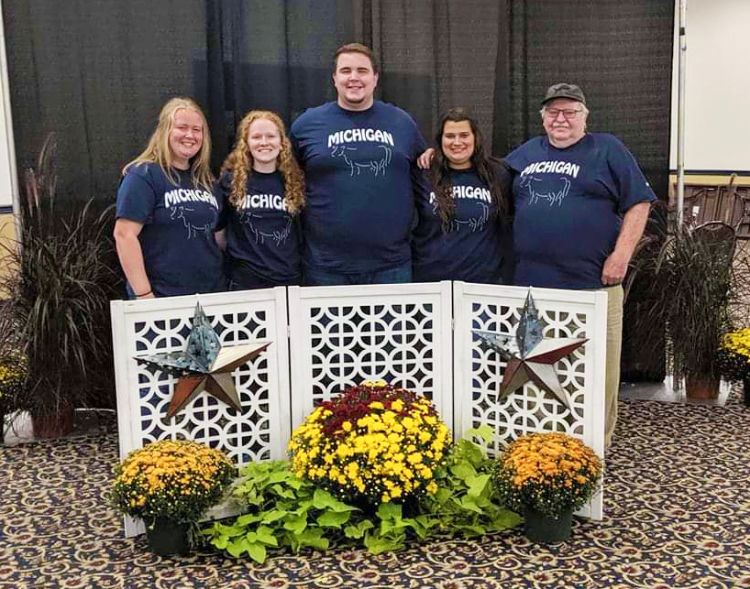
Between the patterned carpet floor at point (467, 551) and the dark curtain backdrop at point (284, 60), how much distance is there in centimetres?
169

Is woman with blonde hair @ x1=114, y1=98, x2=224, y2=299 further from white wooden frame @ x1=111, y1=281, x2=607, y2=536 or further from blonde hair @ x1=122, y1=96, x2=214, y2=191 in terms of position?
white wooden frame @ x1=111, y1=281, x2=607, y2=536

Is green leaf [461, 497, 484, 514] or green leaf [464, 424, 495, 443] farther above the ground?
green leaf [464, 424, 495, 443]

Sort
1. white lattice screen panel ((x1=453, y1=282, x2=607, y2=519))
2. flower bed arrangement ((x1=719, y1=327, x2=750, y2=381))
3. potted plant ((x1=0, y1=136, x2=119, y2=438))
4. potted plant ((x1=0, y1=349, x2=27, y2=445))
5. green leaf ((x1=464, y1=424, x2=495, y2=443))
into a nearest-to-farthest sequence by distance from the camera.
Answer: white lattice screen panel ((x1=453, y1=282, x2=607, y2=519)) < green leaf ((x1=464, y1=424, x2=495, y2=443)) < potted plant ((x1=0, y1=136, x2=119, y2=438)) < potted plant ((x1=0, y1=349, x2=27, y2=445)) < flower bed arrangement ((x1=719, y1=327, x2=750, y2=381))

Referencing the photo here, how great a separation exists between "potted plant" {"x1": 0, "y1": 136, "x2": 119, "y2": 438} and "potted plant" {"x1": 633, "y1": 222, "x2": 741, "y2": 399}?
→ 8.98 feet

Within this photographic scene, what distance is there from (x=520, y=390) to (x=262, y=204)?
1.27 meters

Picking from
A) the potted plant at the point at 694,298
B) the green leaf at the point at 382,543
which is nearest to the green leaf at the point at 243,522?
the green leaf at the point at 382,543

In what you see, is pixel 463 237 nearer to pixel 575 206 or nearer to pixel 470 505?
pixel 575 206

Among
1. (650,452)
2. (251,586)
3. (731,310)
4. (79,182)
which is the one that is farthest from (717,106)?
(251,586)

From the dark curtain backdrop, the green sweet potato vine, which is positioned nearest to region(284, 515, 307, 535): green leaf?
the green sweet potato vine

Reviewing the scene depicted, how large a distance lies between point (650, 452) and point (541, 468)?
1.21 metres

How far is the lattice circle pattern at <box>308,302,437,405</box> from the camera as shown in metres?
3.12

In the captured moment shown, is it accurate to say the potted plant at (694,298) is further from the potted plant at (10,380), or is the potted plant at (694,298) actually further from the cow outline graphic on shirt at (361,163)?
the potted plant at (10,380)

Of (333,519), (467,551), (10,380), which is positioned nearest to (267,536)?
(333,519)

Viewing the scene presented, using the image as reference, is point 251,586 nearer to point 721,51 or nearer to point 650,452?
point 650,452
